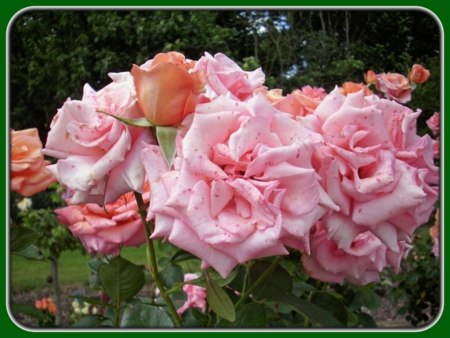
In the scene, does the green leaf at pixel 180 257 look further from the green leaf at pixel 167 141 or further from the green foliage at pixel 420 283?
the green foliage at pixel 420 283

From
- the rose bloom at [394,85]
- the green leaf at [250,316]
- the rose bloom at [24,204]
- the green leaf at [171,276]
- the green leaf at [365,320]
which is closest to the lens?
the green leaf at [250,316]

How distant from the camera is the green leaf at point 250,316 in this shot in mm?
483

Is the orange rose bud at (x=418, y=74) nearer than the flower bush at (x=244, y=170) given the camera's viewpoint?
No

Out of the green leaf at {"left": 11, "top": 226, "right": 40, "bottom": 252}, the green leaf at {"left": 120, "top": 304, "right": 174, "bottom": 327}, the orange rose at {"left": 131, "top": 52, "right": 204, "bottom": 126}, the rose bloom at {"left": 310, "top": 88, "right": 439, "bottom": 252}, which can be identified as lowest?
the green leaf at {"left": 120, "top": 304, "right": 174, "bottom": 327}

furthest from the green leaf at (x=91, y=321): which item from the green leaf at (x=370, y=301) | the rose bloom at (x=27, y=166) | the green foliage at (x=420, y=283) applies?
the green foliage at (x=420, y=283)

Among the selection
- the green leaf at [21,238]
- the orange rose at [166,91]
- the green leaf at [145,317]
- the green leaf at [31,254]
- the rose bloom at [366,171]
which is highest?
the orange rose at [166,91]

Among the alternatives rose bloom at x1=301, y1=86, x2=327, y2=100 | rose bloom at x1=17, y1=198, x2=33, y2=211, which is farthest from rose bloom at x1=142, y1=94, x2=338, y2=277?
rose bloom at x1=17, y1=198, x2=33, y2=211

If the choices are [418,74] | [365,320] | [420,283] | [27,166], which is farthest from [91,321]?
[420,283]

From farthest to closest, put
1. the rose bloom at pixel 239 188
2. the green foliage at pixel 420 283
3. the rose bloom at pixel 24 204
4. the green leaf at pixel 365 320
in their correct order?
the rose bloom at pixel 24 204
the green foliage at pixel 420 283
the green leaf at pixel 365 320
the rose bloom at pixel 239 188

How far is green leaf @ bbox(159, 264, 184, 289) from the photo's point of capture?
0.70 m

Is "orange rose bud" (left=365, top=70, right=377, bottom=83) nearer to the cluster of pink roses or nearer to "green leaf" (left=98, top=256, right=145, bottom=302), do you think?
the cluster of pink roses

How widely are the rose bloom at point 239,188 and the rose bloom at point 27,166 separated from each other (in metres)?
0.30

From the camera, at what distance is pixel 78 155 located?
44cm

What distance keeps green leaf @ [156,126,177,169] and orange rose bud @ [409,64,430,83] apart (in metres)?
0.66
